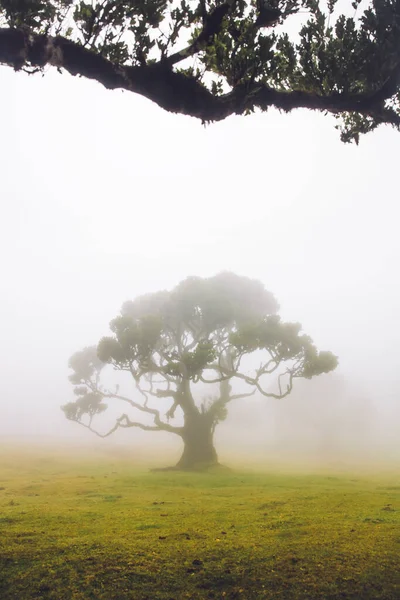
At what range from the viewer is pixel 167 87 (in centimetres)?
903

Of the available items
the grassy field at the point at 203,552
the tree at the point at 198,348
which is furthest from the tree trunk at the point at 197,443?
the grassy field at the point at 203,552

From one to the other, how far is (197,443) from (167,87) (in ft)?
92.9

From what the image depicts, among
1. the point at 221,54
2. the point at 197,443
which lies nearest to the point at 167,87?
the point at 221,54

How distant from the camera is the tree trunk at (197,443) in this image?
3006cm

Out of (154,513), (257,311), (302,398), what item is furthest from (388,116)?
(302,398)

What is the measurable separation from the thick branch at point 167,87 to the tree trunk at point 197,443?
26549 mm

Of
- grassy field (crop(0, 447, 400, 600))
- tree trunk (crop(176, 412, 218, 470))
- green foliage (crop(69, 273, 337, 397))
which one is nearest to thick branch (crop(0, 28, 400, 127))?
grassy field (crop(0, 447, 400, 600))

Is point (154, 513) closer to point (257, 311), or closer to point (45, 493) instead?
point (45, 493)

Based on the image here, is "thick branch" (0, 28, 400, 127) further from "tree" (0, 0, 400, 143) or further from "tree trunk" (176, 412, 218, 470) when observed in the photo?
"tree trunk" (176, 412, 218, 470)

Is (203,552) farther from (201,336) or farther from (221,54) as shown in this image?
(201,336)

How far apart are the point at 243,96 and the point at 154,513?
12.6 m

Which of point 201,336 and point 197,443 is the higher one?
point 201,336

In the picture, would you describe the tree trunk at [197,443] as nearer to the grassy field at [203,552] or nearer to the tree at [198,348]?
the tree at [198,348]

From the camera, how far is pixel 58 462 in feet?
122
